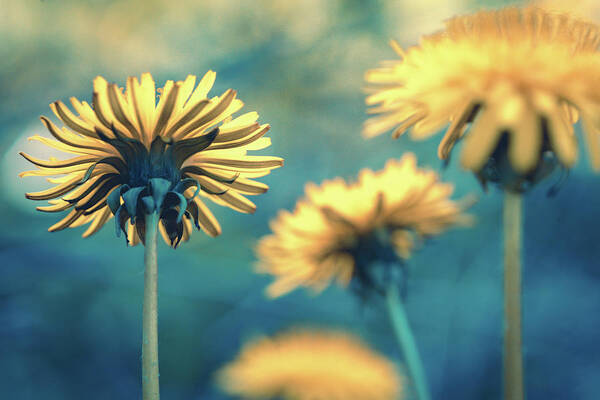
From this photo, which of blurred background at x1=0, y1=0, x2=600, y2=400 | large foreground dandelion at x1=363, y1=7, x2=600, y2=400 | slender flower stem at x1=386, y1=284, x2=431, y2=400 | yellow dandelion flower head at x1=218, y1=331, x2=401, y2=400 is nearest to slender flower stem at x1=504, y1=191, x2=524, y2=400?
large foreground dandelion at x1=363, y1=7, x2=600, y2=400

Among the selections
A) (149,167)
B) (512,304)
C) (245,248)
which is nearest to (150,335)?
(149,167)

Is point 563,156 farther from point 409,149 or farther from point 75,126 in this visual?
point 409,149

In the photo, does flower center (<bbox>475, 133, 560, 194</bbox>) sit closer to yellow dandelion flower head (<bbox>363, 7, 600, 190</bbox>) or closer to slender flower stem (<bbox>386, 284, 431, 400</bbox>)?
yellow dandelion flower head (<bbox>363, 7, 600, 190</bbox>)

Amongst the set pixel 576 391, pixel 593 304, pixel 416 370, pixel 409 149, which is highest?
pixel 409 149

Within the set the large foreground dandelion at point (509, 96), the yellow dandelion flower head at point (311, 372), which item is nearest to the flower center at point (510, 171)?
the large foreground dandelion at point (509, 96)

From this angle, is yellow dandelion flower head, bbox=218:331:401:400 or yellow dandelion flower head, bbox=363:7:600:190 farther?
yellow dandelion flower head, bbox=218:331:401:400

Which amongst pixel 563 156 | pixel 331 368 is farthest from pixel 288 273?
pixel 563 156
